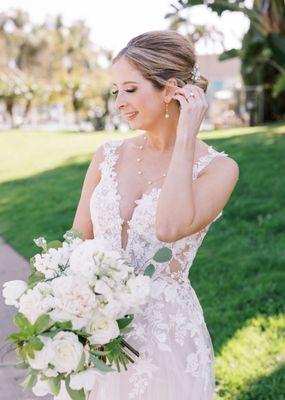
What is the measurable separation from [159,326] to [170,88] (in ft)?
2.84

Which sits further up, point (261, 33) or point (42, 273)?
point (42, 273)

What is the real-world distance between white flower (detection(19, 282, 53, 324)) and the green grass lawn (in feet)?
8.53

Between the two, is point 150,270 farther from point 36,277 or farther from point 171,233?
point 36,277

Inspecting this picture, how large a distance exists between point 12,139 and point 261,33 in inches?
540

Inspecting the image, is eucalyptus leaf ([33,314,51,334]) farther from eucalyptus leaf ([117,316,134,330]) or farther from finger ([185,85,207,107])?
finger ([185,85,207,107])

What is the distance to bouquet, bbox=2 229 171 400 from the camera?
1725 mm

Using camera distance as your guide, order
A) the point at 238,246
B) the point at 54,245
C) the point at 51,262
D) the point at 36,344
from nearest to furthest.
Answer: the point at 36,344, the point at 51,262, the point at 54,245, the point at 238,246

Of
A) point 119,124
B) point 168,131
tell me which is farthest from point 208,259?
point 119,124

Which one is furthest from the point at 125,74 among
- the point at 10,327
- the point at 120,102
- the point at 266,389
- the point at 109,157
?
the point at 10,327

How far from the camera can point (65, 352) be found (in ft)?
5.61

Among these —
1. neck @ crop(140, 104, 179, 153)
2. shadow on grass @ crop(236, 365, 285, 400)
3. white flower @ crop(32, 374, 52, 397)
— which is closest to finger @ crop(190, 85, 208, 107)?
neck @ crop(140, 104, 179, 153)

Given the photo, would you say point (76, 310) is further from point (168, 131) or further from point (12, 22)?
point (12, 22)

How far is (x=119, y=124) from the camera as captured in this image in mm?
28516

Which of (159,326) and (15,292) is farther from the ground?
(15,292)
